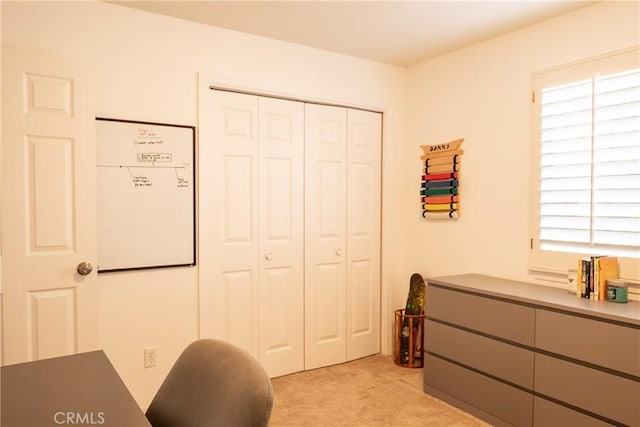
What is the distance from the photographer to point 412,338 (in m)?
3.54

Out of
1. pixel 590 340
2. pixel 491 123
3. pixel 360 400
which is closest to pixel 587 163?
pixel 491 123

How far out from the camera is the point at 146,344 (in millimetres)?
2773

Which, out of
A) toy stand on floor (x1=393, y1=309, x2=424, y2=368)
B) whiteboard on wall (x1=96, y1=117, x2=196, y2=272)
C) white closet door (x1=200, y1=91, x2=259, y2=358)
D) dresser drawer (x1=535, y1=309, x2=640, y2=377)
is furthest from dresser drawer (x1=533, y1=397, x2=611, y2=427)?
whiteboard on wall (x1=96, y1=117, x2=196, y2=272)

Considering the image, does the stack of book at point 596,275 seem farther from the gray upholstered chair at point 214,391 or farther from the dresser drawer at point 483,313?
the gray upholstered chair at point 214,391

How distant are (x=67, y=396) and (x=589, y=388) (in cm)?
222

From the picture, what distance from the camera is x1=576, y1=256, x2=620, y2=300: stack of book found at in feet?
7.89

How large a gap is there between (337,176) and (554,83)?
1.62 metres

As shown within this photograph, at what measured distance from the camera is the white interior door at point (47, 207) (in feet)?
7.33

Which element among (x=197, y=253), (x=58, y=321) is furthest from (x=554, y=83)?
(x=58, y=321)

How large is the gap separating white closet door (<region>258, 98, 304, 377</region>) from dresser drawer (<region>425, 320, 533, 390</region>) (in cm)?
100

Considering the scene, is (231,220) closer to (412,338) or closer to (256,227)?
(256,227)

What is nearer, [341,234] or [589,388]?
[589,388]

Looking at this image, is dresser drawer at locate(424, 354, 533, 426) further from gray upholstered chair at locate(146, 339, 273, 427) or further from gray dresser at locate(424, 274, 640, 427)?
gray upholstered chair at locate(146, 339, 273, 427)

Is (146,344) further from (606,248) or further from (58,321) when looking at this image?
(606,248)
